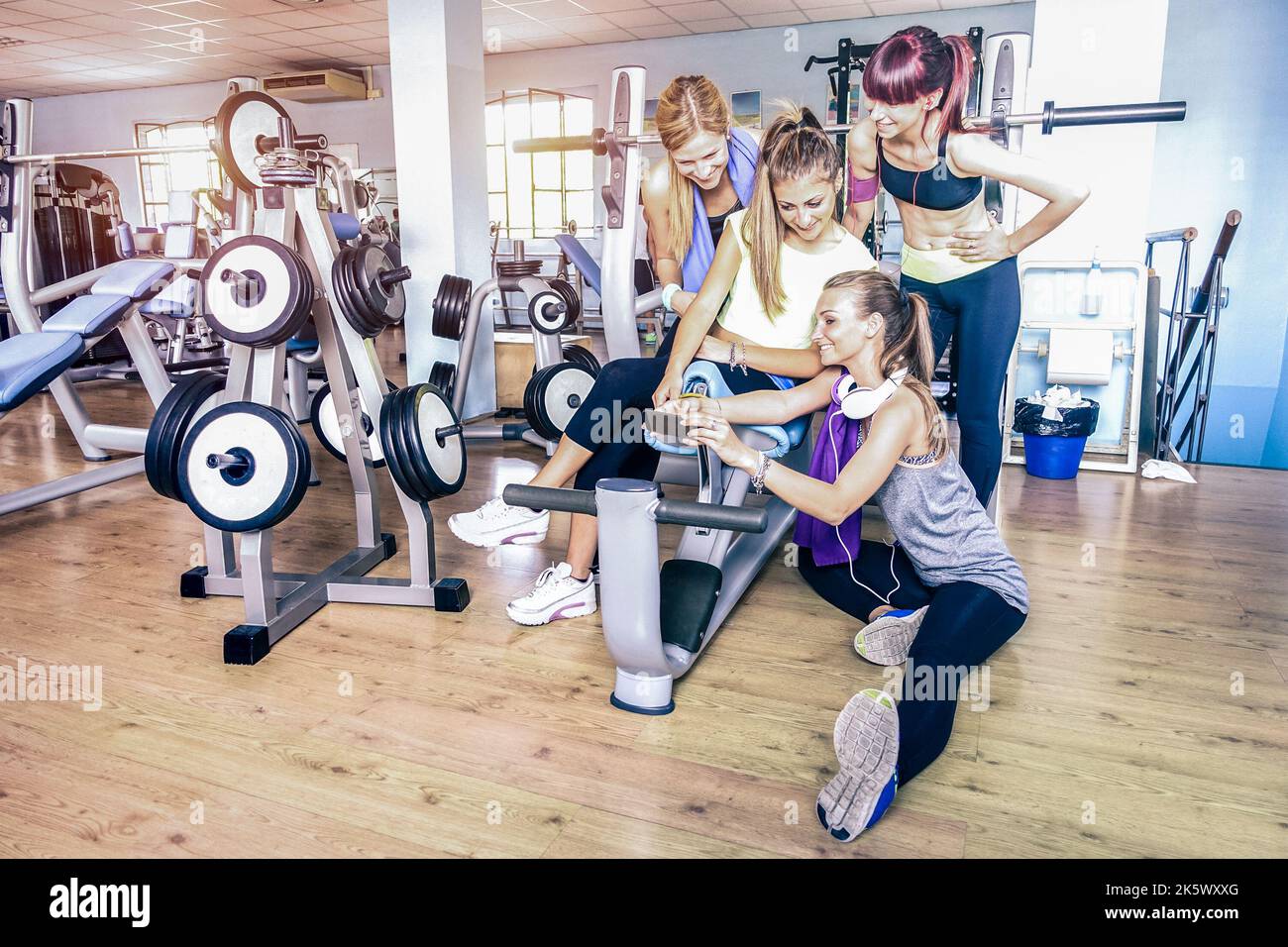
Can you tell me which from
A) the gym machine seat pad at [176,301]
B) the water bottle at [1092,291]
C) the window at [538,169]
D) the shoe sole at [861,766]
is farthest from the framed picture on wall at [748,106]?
the shoe sole at [861,766]

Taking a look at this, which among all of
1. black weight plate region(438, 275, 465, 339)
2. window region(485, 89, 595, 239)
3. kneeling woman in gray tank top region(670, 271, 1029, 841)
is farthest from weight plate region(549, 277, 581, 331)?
window region(485, 89, 595, 239)

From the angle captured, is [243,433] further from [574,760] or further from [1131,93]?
[1131,93]

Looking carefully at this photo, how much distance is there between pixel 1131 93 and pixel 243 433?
123 inches

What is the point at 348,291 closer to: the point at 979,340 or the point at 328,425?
the point at 328,425

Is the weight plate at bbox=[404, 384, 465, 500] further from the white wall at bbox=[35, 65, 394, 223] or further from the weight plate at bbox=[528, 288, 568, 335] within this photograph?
the white wall at bbox=[35, 65, 394, 223]

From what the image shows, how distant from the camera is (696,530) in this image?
1866mm

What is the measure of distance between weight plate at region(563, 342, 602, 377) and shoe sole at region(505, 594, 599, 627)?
136 cm

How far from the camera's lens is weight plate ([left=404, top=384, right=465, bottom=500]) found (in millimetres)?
1855

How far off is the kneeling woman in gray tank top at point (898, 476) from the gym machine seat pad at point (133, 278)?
2.14m

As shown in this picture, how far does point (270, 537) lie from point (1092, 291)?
117 inches

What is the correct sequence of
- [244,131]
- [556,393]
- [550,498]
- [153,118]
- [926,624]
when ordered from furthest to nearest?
[153,118]
[556,393]
[244,131]
[926,624]
[550,498]

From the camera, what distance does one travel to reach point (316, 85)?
8500 millimetres

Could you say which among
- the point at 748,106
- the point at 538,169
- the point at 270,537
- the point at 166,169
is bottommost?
the point at 270,537

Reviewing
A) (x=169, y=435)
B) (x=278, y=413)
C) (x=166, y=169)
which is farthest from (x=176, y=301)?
(x=166, y=169)
